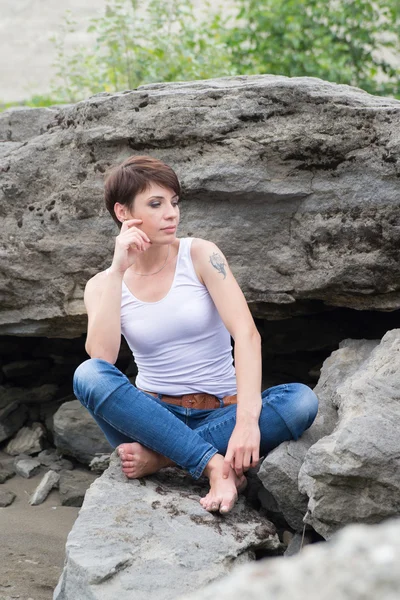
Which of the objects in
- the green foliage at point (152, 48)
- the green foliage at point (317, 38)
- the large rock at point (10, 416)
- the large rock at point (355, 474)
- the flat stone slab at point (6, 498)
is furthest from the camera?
the green foliage at point (317, 38)

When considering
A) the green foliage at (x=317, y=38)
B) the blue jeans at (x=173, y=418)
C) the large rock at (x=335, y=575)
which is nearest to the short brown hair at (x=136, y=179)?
the blue jeans at (x=173, y=418)

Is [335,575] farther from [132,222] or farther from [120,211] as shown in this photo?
[120,211]

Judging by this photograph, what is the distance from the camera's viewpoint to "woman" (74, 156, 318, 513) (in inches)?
117


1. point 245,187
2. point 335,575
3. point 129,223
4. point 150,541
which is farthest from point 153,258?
point 335,575

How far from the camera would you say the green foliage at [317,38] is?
8.26m

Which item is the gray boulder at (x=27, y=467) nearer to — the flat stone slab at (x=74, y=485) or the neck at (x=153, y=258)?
the flat stone slab at (x=74, y=485)

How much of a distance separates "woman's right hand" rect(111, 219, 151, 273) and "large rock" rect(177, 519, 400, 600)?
2306mm

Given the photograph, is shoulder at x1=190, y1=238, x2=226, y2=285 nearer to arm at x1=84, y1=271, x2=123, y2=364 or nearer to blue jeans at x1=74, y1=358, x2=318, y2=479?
arm at x1=84, y1=271, x2=123, y2=364

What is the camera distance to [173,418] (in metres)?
2.99

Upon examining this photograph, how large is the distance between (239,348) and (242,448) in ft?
1.22

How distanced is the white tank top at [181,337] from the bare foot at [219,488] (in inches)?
14.8

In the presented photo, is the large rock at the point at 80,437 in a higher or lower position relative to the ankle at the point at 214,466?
lower

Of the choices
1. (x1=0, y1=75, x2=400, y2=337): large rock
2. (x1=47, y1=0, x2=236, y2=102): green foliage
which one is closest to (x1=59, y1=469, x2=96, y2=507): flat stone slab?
(x1=0, y1=75, x2=400, y2=337): large rock

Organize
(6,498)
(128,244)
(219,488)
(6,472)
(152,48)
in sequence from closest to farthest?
(219,488) < (128,244) < (6,498) < (6,472) < (152,48)
